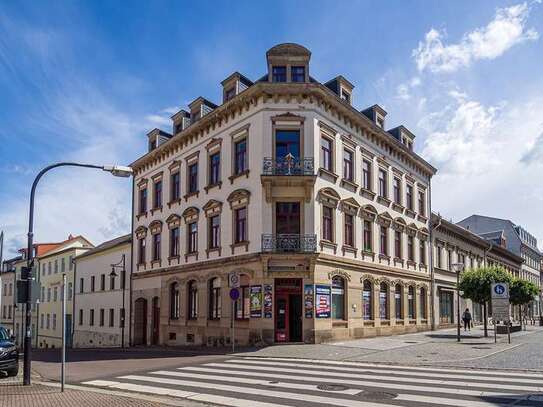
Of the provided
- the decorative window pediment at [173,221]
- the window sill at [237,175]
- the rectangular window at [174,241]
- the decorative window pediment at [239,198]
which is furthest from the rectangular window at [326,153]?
the rectangular window at [174,241]

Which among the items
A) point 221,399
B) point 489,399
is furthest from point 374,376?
point 221,399

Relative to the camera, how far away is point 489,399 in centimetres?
999

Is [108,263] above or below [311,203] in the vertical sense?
below

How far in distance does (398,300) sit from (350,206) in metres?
7.98

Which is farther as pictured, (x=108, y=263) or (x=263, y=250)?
(x=108, y=263)

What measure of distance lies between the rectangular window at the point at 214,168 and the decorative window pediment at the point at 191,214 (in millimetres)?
1957

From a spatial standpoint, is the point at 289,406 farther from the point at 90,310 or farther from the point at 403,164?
the point at 90,310

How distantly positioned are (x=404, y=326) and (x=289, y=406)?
78.2 feet

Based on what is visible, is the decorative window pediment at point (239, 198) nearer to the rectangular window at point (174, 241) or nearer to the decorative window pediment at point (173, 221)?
the decorative window pediment at point (173, 221)

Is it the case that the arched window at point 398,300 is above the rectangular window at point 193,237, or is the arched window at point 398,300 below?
below

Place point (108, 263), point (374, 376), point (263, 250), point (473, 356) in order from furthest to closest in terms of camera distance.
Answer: point (108, 263), point (263, 250), point (473, 356), point (374, 376)

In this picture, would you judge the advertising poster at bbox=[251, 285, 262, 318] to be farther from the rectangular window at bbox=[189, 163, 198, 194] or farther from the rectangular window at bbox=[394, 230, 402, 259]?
the rectangular window at bbox=[394, 230, 402, 259]

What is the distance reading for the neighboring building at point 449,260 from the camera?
38406mm

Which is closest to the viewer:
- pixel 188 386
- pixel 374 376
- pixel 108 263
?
pixel 188 386
